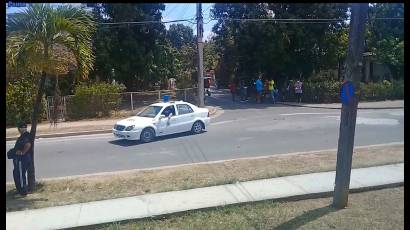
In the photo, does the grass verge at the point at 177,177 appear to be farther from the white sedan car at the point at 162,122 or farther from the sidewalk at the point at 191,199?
the white sedan car at the point at 162,122

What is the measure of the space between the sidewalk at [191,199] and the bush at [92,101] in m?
13.7

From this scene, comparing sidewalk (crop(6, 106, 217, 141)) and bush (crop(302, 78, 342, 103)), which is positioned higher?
bush (crop(302, 78, 342, 103))

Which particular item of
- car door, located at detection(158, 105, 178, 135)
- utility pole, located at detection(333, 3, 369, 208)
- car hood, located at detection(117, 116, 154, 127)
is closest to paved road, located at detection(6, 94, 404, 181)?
car door, located at detection(158, 105, 178, 135)

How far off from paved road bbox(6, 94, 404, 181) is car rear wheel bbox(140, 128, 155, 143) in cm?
30

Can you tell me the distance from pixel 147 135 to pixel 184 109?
1.77 meters

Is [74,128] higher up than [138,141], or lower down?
lower down

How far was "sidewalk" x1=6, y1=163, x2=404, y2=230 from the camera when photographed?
528 centimetres

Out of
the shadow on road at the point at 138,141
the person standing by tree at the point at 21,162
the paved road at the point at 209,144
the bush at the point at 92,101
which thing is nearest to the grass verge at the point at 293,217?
the paved road at the point at 209,144

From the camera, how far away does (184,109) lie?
1312cm

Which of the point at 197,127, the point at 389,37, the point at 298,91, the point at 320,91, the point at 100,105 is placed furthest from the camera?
the point at 298,91

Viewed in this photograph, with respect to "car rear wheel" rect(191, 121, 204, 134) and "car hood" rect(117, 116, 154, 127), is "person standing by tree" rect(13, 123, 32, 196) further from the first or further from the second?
"car rear wheel" rect(191, 121, 204, 134)

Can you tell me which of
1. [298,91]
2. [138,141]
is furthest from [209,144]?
[298,91]

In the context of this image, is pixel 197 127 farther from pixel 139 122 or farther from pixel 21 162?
pixel 21 162

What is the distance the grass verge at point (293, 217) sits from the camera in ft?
15.5
